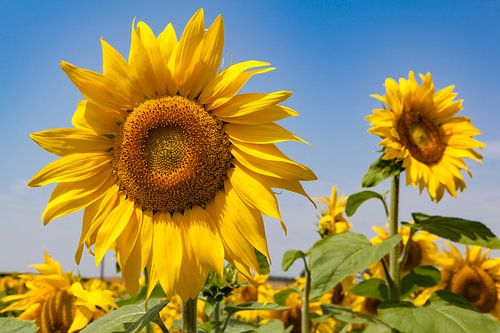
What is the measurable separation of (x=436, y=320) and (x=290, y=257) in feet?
3.72

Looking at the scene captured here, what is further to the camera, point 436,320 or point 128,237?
point 436,320

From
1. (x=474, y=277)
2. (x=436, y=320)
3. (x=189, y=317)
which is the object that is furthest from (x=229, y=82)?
(x=474, y=277)

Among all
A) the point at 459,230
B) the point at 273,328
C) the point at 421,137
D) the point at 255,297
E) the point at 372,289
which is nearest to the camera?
the point at 273,328

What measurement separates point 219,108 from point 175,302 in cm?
397

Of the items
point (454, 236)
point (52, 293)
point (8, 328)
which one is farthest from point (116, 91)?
point (454, 236)

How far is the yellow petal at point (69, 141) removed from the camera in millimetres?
2398

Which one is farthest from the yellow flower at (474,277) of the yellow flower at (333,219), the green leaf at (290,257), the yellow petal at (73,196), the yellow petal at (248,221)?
the yellow petal at (73,196)

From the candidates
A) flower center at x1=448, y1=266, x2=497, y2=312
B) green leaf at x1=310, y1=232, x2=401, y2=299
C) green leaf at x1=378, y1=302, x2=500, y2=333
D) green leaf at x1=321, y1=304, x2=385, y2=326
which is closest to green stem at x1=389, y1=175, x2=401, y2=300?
green leaf at x1=310, y1=232, x2=401, y2=299

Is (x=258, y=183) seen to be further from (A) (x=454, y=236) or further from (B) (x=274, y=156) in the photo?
(A) (x=454, y=236)

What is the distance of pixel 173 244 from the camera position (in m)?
2.30

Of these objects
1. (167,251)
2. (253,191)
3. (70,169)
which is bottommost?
(167,251)

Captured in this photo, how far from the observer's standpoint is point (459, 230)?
380 centimetres

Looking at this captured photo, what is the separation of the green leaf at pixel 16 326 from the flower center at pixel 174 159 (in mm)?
660

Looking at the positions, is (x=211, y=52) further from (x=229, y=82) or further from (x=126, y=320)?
(x=126, y=320)
